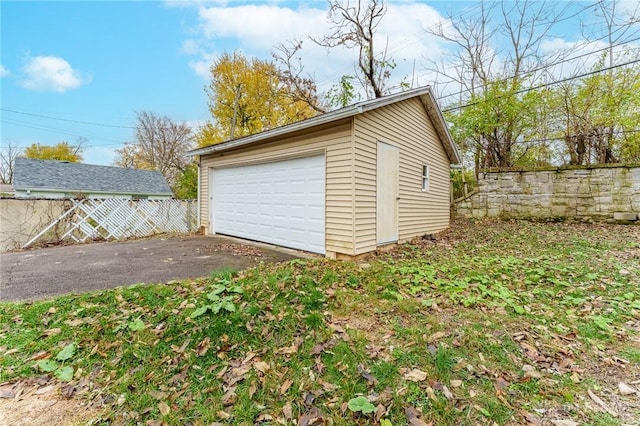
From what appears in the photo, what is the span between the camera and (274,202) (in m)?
6.93

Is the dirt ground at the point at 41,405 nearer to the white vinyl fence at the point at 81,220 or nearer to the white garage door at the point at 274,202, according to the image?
the white garage door at the point at 274,202

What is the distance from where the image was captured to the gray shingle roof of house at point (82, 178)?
1541cm

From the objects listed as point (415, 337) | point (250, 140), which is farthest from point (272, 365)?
point (250, 140)

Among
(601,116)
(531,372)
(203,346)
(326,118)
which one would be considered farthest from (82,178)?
(601,116)

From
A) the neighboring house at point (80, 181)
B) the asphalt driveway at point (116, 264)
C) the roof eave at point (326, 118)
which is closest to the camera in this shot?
the asphalt driveway at point (116, 264)

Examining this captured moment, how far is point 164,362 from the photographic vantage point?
2.37 metres

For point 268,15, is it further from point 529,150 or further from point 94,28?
point 529,150

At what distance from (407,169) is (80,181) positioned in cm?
1917

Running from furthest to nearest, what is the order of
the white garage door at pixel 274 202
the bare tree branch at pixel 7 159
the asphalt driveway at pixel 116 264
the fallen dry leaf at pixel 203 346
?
the bare tree branch at pixel 7 159, the white garage door at pixel 274 202, the asphalt driveway at pixel 116 264, the fallen dry leaf at pixel 203 346

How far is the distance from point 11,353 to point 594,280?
674 cm

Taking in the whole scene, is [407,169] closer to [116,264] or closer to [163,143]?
[116,264]

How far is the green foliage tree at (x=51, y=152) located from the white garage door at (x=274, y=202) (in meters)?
25.6

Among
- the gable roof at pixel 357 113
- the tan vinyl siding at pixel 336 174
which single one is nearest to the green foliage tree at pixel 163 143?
the gable roof at pixel 357 113

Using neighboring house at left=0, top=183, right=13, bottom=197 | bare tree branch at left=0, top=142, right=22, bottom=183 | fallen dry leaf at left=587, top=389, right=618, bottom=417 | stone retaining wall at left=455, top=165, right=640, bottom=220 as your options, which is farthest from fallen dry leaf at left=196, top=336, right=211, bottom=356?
bare tree branch at left=0, top=142, right=22, bottom=183
